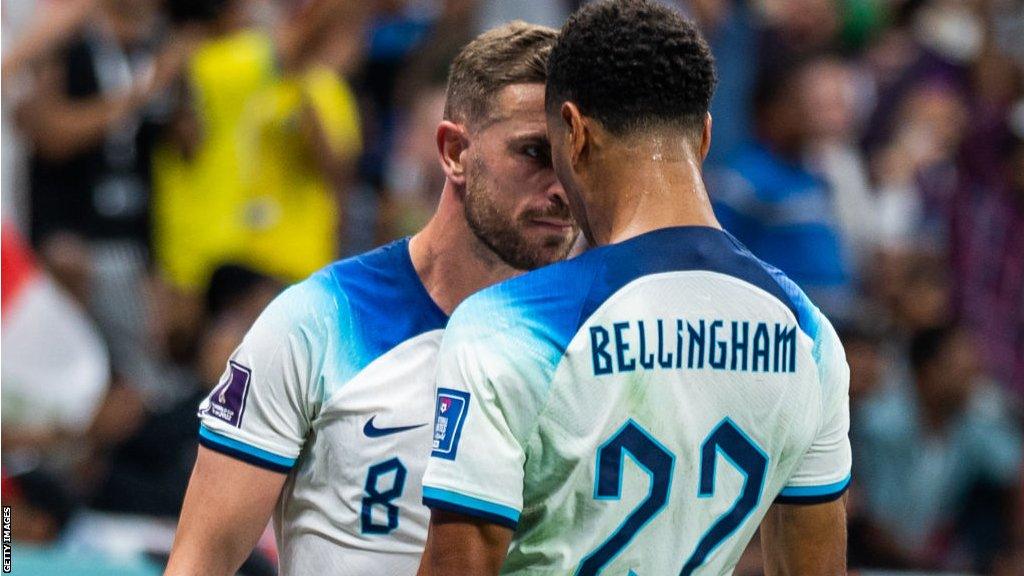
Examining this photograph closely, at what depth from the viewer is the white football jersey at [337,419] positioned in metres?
2.72

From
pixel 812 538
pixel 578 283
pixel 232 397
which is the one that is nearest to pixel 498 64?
pixel 578 283

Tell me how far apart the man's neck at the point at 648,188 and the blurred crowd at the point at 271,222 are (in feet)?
10.1

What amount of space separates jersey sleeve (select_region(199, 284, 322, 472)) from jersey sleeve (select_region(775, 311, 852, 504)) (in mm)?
837

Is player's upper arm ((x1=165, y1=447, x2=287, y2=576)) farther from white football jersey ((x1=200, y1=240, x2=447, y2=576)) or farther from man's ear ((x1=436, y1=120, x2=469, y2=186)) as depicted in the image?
man's ear ((x1=436, y1=120, x2=469, y2=186))

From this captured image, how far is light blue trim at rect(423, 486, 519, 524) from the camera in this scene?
2.24 meters

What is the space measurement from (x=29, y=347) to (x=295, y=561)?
3.45 m

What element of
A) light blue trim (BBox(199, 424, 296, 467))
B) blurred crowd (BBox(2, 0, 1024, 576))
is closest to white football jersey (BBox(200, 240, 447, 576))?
light blue trim (BBox(199, 424, 296, 467))

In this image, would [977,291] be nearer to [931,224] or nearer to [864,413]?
[931,224]

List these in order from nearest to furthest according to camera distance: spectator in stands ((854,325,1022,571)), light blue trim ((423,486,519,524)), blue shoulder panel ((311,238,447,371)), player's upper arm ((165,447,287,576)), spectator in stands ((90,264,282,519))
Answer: light blue trim ((423,486,519,524)) → player's upper arm ((165,447,287,576)) → blue shoulder panel ((311,238,447,371)) → spectator in stands ((90,264,282,519)) → spectator in stands ((854,325,1022,571))

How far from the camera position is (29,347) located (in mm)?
5992

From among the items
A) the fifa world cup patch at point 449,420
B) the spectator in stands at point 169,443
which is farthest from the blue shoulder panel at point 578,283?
the spectator in stands at point 169,443

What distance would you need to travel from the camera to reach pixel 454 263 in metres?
2.91

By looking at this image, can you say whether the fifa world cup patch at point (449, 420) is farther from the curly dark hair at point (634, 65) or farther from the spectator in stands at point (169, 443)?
the spectator in stands at point (169, 443)

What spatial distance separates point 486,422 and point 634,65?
1.87ft
